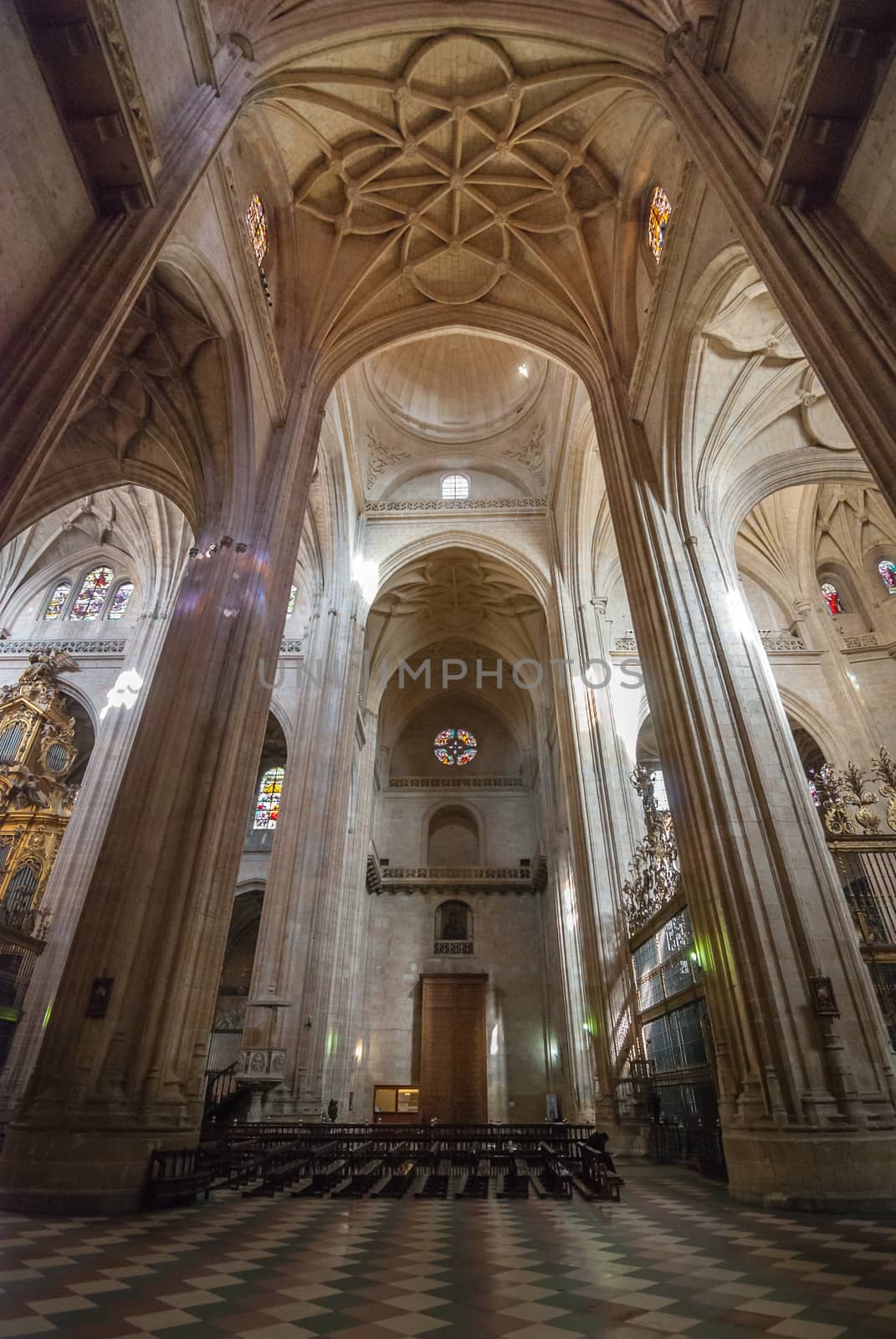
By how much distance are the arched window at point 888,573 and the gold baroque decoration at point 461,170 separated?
411 inches

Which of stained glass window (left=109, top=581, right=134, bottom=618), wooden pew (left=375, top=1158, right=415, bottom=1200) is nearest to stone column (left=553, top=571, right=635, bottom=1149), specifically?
wooden pew (left=375, top=1158, right=415, bottom=1200)

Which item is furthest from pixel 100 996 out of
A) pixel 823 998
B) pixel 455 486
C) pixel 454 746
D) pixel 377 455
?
pixel 454 746

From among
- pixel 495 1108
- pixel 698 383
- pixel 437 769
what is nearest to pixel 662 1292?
pixel 698 383

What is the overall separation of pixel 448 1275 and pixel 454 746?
25.1 meters

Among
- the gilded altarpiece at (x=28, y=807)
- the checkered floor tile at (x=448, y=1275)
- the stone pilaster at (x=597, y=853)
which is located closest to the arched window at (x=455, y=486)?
the stone pilaster at (x=597, y=853)

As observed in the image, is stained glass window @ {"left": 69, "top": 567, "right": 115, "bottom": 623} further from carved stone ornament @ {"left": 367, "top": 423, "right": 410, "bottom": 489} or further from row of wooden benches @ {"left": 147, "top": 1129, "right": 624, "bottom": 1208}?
row of wooden benches @ {"left": 147, "top": 1129, "right": 624, "bottom": 1208}

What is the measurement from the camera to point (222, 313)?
10.0 metres

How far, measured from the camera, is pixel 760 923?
698cm

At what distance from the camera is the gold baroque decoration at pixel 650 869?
437 inches

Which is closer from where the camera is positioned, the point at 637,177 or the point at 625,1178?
the point at 625,1178

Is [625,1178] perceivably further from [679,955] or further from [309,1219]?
[309,1219]

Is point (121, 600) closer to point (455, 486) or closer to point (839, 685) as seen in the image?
point (455, 486)

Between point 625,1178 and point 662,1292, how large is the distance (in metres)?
6.68

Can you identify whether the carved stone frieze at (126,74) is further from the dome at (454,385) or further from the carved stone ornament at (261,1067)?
the dome at (454,385)
